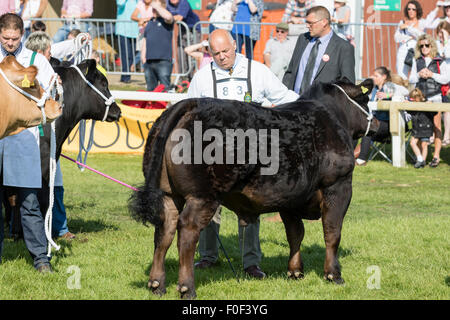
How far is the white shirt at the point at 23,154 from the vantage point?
24.1 feet

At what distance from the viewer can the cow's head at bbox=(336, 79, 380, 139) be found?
7598 mm

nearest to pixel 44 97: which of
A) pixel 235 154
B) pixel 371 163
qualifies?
pixel 235 154

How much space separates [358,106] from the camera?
7645 millimetres

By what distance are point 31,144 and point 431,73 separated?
32.3ft

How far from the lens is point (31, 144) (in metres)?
7.46

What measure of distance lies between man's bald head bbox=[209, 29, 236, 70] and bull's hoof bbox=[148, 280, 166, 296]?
2203mm

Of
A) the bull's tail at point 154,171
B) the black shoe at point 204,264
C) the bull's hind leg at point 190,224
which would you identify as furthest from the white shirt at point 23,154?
the bull's hind leg at point 190,224

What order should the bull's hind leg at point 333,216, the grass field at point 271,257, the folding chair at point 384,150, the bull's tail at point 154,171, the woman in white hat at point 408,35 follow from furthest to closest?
the woman in white hat at point 408,35 < the folding chair at point 384,150 < the bull's hind leg at point 333,216 < the grass field at point 271,257 < the bull's tail at point 154,171

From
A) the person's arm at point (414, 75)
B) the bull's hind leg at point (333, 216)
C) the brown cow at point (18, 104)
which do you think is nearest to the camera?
the brown cow at point (18, 104)

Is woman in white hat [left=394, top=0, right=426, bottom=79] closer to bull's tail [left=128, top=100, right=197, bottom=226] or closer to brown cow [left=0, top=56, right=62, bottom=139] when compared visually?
bull's tail [left=128, top=100, right=197, bottom=226]

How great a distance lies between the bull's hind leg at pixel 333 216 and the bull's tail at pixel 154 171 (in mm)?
1625

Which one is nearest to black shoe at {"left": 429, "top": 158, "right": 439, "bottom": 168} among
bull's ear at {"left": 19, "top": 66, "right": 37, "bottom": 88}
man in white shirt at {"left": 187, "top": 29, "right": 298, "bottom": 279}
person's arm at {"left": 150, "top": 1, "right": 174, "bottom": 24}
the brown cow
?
person's arm at {"left": 150, "top": 1, "right": 174, "bottom": 24}

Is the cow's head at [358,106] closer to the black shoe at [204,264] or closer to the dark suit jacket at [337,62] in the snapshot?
the dark suit jacket at [337,62]
